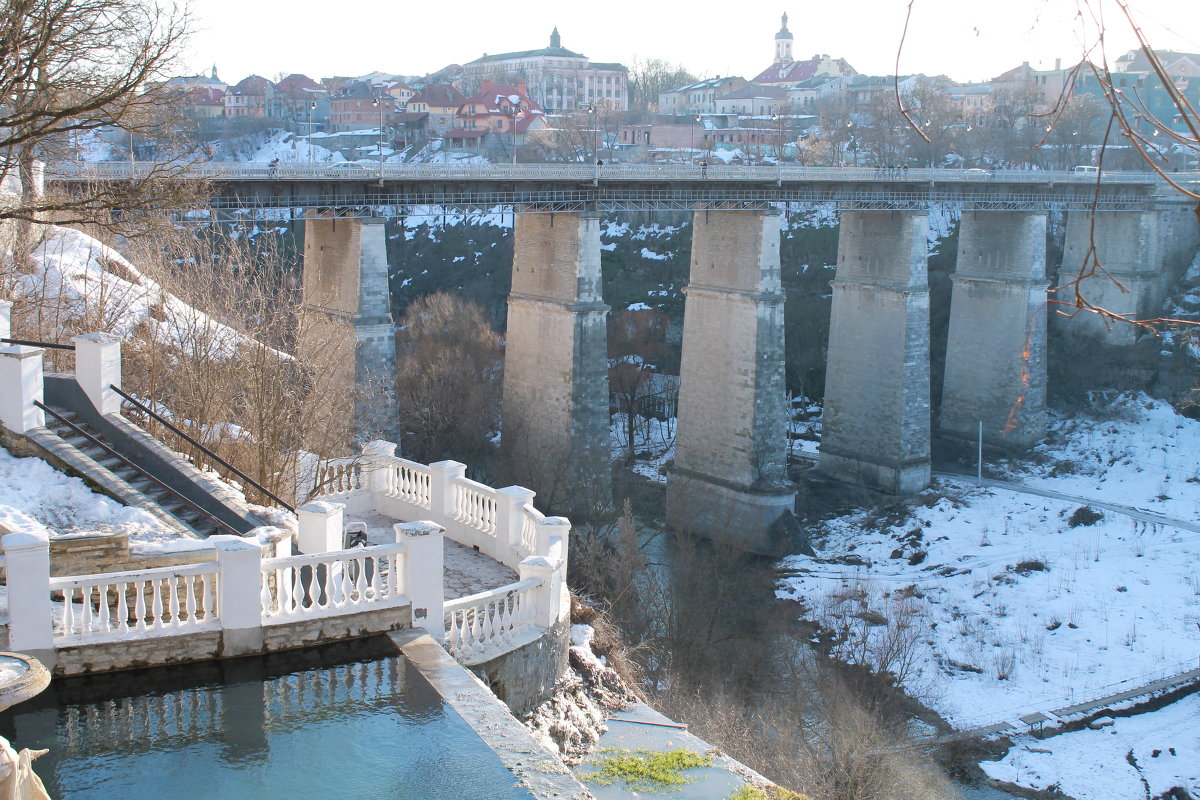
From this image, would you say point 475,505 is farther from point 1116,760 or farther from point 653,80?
point 653,80

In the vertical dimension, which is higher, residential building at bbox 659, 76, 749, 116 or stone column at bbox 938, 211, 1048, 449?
residential building at bbox 659, 76, 749, 116

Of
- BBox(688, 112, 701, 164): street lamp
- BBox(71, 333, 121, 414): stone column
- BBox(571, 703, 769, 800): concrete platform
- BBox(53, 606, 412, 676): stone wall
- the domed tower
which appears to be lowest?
BBox(571, 703, 769, 800): concrete platform

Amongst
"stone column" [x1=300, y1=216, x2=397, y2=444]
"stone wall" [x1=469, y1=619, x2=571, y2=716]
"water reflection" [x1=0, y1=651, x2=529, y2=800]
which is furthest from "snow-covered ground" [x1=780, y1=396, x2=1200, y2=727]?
"water reflection" [x1=0, y1=651, x2=529, y2=800]

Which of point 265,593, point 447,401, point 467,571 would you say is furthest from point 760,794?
point 447,401

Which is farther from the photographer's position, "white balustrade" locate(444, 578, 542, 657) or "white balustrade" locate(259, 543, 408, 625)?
"white balustrade" locate(444, 578, 542, 657)

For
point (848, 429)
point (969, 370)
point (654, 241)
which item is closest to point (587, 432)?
point (848, 429)

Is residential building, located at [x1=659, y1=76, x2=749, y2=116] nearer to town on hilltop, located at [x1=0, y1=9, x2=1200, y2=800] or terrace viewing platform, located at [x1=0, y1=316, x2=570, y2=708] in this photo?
town on hilltop, located at [x1=0, y1=9, x2=1200, y2=800]
